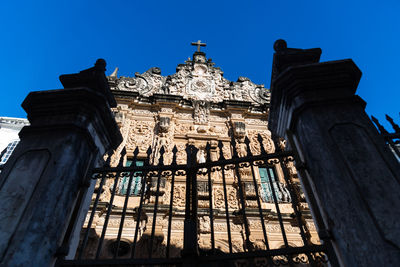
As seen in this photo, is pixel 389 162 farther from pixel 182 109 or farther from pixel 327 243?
pixel 182 109

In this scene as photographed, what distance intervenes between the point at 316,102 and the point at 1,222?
10.9 feet

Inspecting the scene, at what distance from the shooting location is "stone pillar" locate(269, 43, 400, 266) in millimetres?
1969

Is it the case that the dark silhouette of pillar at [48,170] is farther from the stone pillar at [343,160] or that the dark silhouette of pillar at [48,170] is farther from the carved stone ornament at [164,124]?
the carved stone ornament at [164,124]

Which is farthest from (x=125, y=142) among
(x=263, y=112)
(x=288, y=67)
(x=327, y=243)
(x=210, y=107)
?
(x=327, y=243)

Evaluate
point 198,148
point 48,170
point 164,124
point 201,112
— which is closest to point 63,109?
point 48,170

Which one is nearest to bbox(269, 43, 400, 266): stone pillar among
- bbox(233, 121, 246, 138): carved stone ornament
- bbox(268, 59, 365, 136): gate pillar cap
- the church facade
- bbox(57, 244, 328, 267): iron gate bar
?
bbox(268, 59, 365, 136): gate pillar cap

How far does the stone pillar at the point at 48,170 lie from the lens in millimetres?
2326

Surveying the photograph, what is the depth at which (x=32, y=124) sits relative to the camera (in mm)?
3061

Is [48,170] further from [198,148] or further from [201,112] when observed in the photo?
[201,112]

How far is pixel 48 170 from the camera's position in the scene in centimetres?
268

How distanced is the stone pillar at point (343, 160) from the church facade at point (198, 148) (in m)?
2.12

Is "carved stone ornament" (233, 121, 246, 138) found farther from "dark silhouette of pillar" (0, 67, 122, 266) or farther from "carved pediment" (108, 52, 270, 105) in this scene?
"dark silhouette of pillar" (0, 67, 122, 266)

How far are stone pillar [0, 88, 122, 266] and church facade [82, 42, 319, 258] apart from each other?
2.45 metres

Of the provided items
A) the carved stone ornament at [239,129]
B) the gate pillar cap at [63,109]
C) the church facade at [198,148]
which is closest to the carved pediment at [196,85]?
the church facade at [198,148]
